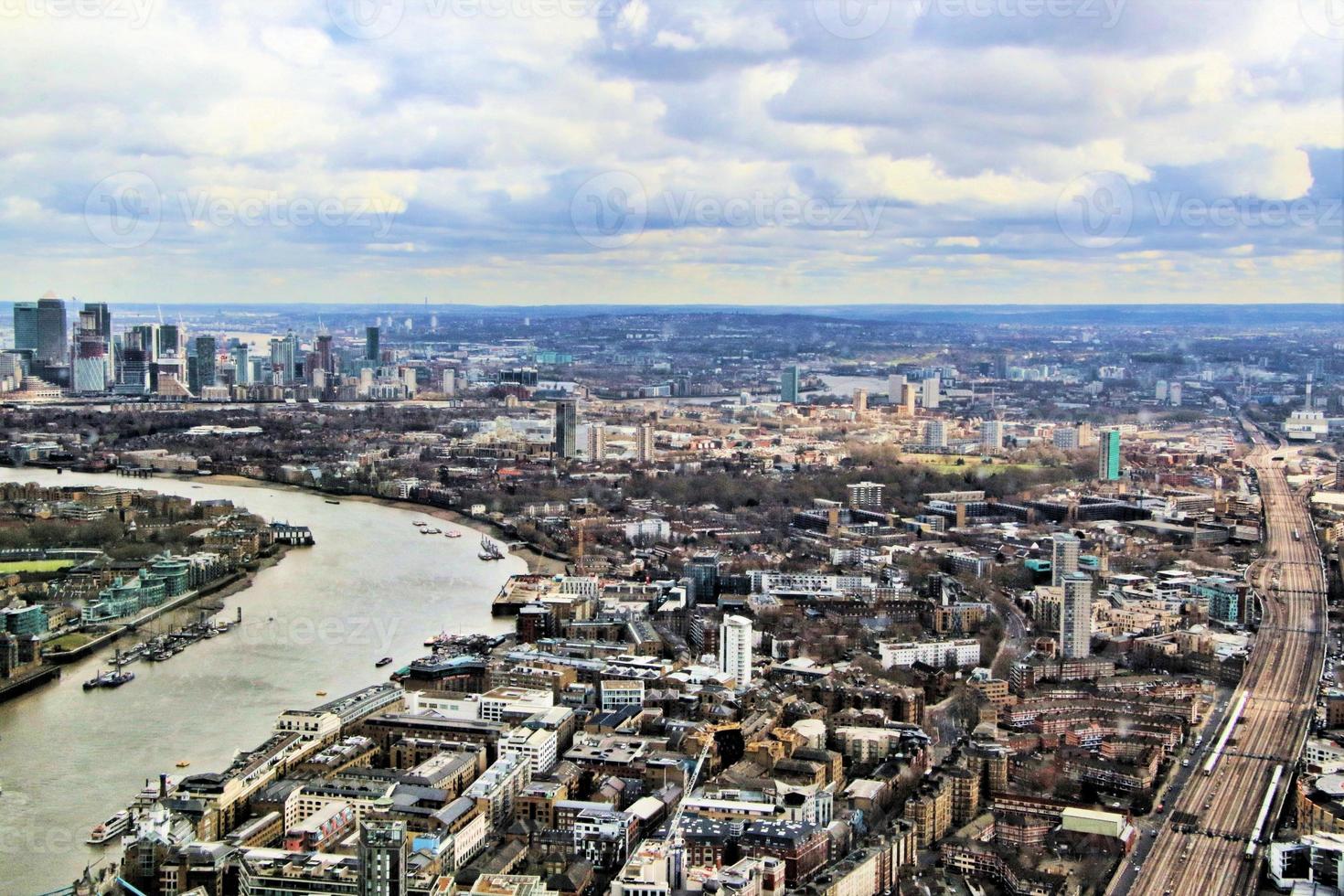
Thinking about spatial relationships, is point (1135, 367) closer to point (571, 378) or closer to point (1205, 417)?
point (1205, 417)

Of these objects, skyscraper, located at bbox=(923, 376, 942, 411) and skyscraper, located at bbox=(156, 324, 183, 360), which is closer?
skyscraper, located at bbox=(923, 376, 942, 411)

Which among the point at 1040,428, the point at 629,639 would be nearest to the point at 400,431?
the point at 1040,428

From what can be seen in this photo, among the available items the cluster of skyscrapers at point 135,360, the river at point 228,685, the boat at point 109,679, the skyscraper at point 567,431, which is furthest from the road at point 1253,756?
→ the cluster of skyscrapers at point 135,360

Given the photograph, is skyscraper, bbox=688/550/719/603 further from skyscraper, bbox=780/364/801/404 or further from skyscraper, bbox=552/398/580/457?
skyscraper, bbox=780/364/801/404

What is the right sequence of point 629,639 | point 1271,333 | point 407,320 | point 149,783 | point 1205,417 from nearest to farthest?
1. point 149,783
2. point 629,639
3. point 1205,417
4. point 1271,333
5. point 407,320

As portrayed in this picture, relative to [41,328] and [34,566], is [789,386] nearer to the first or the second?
[41,328]

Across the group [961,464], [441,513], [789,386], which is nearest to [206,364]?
[789,386]

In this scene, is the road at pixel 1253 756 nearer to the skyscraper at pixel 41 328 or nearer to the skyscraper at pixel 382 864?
the skyscraper at pixel 382 864

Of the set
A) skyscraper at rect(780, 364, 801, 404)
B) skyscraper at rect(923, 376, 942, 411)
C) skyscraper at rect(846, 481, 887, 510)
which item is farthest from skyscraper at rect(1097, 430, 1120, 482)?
skyscraper at rect(780, 364, 801, 404)
